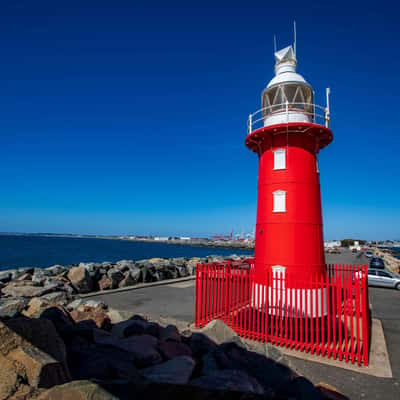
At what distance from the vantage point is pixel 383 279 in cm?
1836

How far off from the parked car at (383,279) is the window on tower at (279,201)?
13881 millimetres

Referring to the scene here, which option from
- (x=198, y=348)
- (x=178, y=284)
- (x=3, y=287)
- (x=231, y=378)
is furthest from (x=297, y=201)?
(x=3, y=287)

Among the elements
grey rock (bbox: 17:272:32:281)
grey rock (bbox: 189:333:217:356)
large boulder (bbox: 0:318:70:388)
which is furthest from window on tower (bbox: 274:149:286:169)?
grey rock (bbox: 17:272:32:281)

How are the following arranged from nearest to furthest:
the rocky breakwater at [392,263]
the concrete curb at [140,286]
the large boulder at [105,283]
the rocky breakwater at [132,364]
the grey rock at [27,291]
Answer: the rocky breakwater at [132,364] → the grey rock at [27,291] → the concrete curb at [140,286] → the large boulder at [105,283] → the rocky breakwater at [392,263]

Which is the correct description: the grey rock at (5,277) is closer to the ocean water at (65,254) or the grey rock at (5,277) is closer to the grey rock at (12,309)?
the grey rock at (12,309)

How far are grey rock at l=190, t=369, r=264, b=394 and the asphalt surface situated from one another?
8.52ft

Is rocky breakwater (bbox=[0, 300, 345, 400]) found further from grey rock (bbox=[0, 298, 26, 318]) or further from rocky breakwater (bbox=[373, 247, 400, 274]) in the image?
rocky breakwater (bbox=[373, 247, 400, 274])

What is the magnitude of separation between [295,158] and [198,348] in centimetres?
590

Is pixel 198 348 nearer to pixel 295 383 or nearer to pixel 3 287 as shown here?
pixel 295 383

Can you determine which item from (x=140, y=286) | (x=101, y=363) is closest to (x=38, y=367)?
(x=101, y=363)

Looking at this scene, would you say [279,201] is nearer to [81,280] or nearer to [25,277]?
[81,280]

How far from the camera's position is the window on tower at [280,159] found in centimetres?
872

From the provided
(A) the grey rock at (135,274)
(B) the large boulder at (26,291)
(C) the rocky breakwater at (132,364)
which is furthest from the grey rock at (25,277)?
(C) the rocky breakwater at (132,364)

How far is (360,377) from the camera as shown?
225 inches
